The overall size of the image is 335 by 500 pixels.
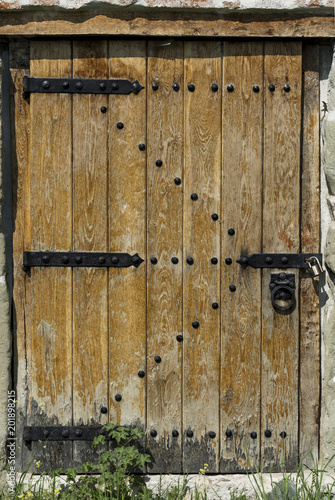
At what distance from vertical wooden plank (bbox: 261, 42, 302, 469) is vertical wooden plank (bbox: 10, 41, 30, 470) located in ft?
3.41

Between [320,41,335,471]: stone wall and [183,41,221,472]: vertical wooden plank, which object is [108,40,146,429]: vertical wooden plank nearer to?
[183,41,221,472]: vertical wooden plank

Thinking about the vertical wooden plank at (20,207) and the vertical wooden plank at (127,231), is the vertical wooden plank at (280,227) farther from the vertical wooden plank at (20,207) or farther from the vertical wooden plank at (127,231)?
the vertical wooden plank at (20,207)

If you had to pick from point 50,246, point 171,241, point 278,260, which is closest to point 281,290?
point 278,260

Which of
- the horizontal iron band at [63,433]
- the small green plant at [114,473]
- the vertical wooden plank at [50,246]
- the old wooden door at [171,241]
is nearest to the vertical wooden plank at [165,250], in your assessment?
the old wooden door at [171,241]

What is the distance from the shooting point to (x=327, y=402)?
2.30m

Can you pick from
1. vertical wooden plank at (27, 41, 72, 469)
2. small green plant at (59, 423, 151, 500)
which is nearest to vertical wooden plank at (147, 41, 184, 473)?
small green plant at (59, 423, 151, 500)

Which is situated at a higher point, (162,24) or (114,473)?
(162,24)

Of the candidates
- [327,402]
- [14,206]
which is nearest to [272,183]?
[327,402]

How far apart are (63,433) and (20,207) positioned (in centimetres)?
100

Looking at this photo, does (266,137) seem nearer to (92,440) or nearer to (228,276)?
(228,276)

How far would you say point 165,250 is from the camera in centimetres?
239

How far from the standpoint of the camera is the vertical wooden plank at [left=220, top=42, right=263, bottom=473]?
93.0 inches

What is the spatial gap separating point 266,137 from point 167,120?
432mm

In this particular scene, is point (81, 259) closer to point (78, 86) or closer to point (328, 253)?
point (78, 86)
